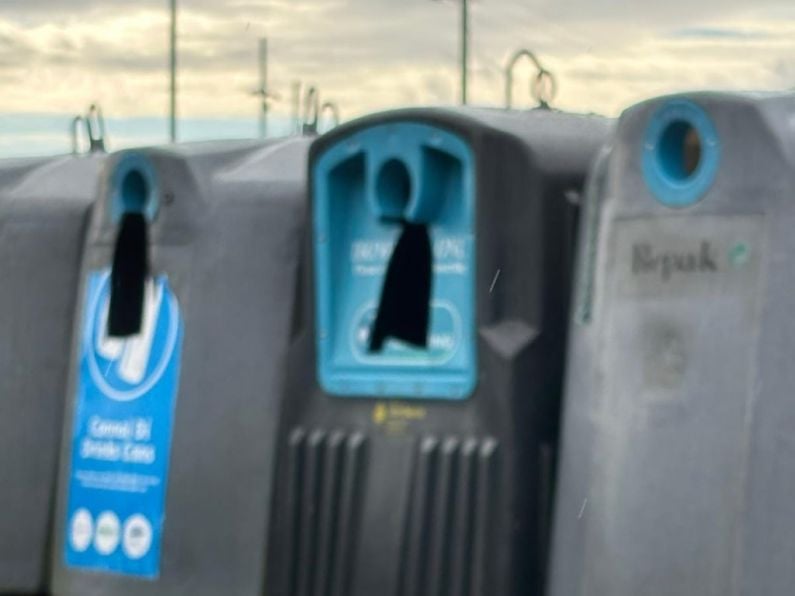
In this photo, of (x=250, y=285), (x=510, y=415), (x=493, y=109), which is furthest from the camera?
(x=250, y=285)

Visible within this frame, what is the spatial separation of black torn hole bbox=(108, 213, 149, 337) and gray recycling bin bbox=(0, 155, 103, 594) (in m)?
0.45

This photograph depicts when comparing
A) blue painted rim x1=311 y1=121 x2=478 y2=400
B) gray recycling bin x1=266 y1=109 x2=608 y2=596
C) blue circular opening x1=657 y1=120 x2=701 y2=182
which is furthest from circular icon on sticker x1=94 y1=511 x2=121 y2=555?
blue circular opening x1=657 y1=120 x2=701 y2=182

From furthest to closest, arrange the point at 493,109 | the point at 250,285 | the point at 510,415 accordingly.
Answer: the point at 250,285 < the point at 493,109 < the point at 510,415

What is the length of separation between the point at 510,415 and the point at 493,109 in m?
0.84

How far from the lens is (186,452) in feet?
21.0

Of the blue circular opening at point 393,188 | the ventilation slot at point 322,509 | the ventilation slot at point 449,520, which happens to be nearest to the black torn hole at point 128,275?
the ventilation slot at point 322,509

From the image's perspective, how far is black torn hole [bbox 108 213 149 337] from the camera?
6.65 meters

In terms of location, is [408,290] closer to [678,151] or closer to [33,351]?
[678,151]

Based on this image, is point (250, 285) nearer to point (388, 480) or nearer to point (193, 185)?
point (193, 185)

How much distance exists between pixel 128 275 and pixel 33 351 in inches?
27.6

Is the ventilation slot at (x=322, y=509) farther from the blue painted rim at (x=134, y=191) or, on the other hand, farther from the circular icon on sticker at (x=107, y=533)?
the blue painted rim at (x=134, y=191)

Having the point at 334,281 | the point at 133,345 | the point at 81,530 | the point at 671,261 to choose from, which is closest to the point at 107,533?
the point at 81,530

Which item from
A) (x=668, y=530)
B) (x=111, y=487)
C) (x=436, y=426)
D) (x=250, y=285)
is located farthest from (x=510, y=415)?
(x=111, y=487)

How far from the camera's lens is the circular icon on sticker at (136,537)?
6520mm
